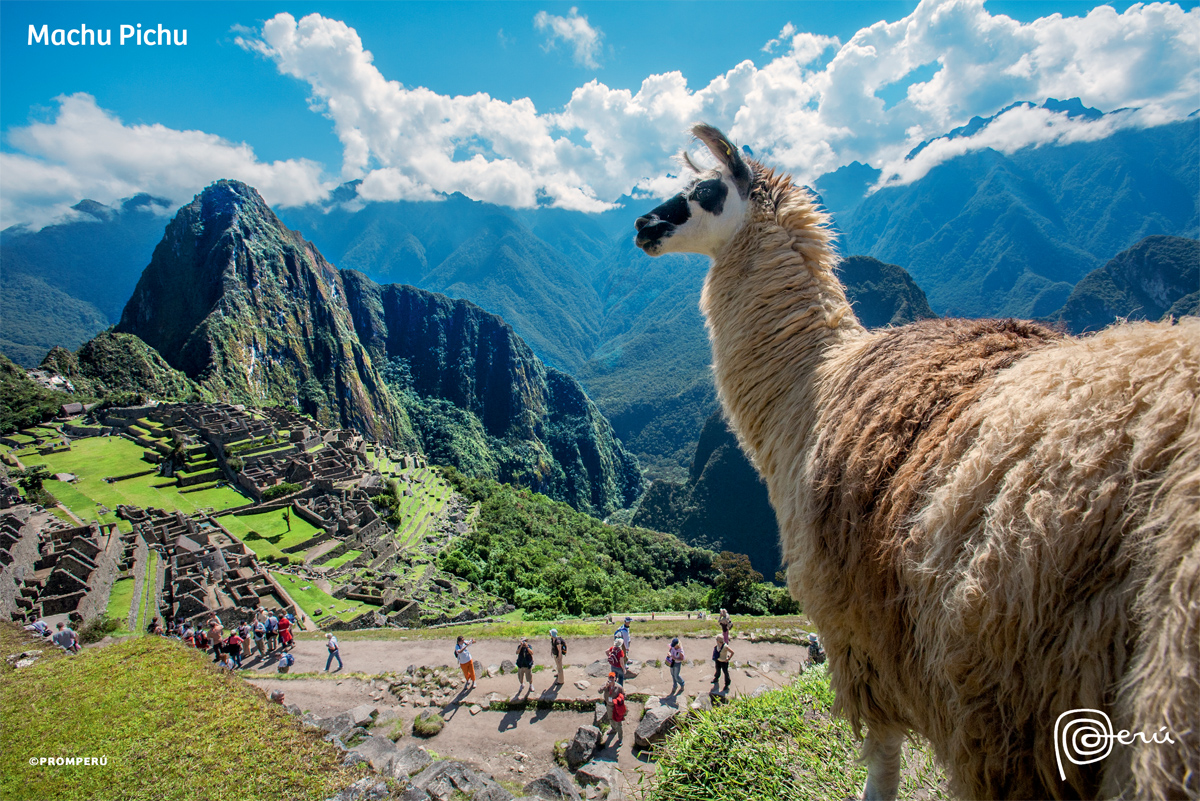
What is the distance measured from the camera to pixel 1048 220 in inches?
6024

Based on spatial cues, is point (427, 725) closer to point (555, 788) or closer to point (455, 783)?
→ point (455, 783)

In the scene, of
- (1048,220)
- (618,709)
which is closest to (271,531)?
(618,709)

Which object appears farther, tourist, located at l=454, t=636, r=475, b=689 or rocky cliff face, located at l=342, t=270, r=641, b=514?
rocky cliff face, located at l=342, t=270, r=641, b=514

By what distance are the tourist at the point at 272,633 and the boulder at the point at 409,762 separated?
9400 millimetres

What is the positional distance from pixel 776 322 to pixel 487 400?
16095 centimetres

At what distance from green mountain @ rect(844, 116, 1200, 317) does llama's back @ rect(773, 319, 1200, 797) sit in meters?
132

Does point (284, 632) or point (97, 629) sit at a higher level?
point (284, 632)

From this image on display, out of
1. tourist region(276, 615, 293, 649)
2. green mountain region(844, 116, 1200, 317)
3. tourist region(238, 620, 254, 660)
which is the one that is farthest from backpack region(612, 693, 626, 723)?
green mountain region(844, 116, 1200, 317)

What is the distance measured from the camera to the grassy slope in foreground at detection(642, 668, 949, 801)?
3.88 metres

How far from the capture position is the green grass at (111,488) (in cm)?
3403

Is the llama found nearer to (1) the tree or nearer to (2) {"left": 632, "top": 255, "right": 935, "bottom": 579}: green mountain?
(1) the tree

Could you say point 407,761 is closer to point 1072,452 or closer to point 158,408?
point 1072,452

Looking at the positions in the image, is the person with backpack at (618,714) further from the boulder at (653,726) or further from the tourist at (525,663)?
the tourist at (525,663)

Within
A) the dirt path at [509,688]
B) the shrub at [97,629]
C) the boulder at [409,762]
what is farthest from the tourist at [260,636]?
the boulder at [409,762]
